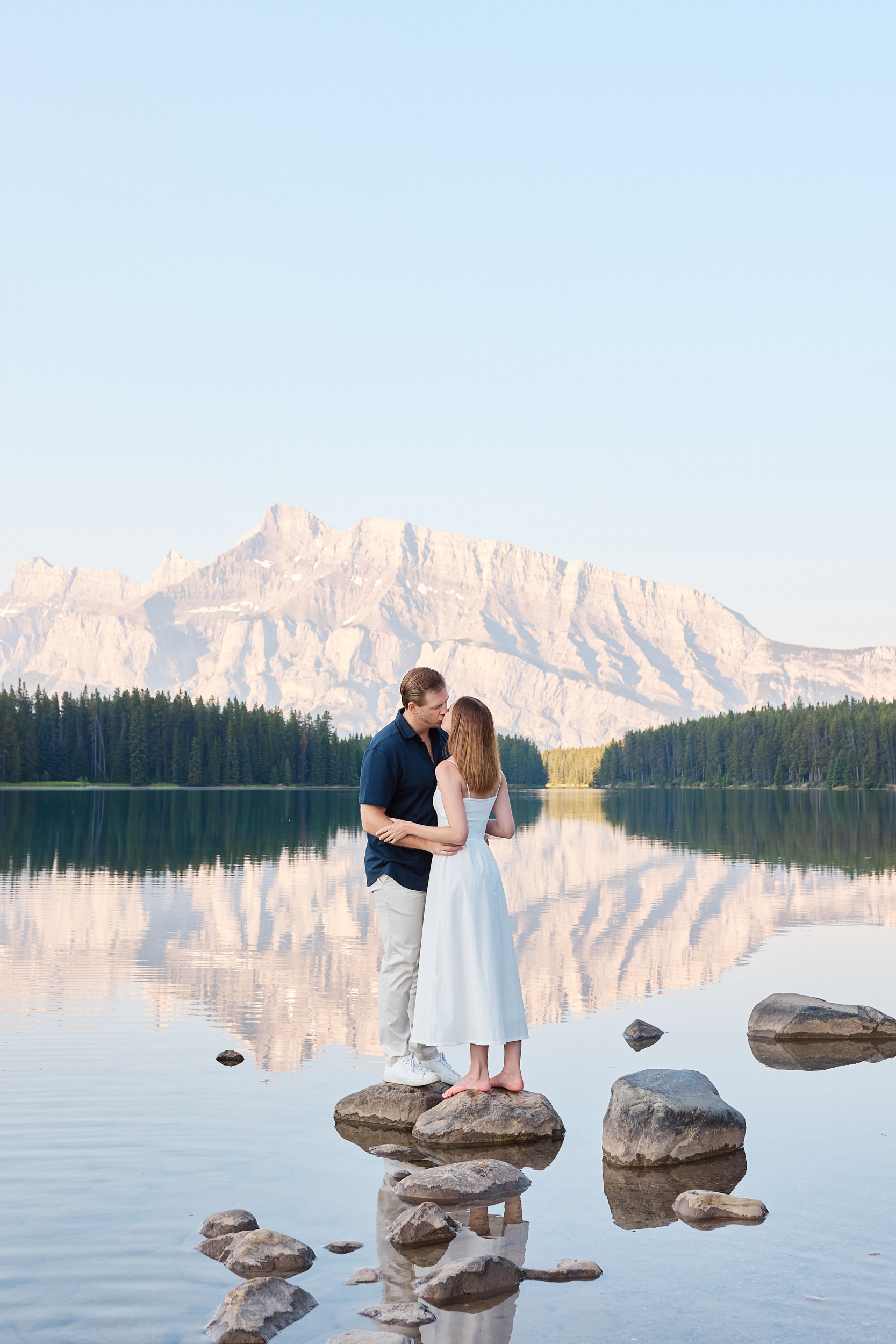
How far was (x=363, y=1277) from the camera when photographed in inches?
291

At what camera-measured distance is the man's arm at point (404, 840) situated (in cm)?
1115

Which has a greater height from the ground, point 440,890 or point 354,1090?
point 440,890

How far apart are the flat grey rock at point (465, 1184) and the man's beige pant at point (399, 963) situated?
2.50m

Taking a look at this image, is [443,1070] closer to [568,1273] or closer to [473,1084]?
[473,1084]

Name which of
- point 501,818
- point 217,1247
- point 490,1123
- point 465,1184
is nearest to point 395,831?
point 501,818

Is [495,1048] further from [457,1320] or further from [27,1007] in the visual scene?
[457,1320]

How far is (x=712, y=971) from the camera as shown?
788 inches

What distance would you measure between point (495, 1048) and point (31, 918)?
13.9 metres

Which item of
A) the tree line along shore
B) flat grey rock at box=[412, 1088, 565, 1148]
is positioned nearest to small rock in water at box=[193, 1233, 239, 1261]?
flat grey rock at box=[412, 1088, 565, 1148]

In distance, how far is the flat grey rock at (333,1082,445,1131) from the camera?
1109 cm

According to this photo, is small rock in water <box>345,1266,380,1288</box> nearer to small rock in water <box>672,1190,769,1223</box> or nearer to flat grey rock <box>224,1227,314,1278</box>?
flat grey rock <box>224,1227,314,1278</box>

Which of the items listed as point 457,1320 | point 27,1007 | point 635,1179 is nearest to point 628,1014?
point 635,1179

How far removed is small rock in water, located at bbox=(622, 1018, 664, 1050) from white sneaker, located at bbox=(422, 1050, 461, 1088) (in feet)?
9.74

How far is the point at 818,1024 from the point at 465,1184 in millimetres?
7475
